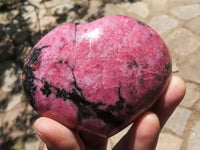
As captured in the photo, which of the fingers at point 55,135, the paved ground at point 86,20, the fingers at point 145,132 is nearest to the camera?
the fingers at point 55,135

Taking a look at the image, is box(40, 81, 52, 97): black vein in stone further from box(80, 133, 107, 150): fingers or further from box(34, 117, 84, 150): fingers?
box(80, 133, 107, 150): fingers

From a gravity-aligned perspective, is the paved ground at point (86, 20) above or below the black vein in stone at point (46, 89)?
below

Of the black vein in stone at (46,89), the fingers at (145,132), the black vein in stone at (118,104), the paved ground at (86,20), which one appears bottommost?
the paved ground at (86,20)

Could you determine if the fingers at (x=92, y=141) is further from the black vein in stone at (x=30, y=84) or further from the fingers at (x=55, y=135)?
the black vein in stone at (x=30, y=84)

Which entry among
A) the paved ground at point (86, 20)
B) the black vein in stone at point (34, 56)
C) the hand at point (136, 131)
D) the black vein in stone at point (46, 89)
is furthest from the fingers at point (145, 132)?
the paved ground at point (86, 20)

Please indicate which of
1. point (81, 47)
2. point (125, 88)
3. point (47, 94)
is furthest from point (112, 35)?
point (47, 94)

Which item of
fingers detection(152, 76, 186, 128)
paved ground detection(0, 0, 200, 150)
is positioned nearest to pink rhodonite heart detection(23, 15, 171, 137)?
fingers detection(152, 76, 186, 128)
